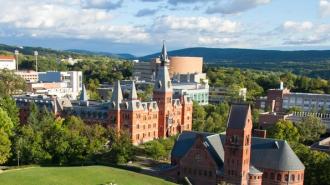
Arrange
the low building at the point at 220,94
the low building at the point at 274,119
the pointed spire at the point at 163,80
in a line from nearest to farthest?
the pointed spire at the point at 163,80
the low building at the point at 274,119
the low building at the point at 220,94

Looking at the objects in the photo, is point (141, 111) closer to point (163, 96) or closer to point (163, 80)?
point (163, 96)

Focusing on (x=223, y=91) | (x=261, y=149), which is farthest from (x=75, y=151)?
(x=223, y=91)

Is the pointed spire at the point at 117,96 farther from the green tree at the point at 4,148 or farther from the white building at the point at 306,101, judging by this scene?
the white building at the point at 306,101

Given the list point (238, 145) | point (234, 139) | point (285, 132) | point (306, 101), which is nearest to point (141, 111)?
point (285, 132)

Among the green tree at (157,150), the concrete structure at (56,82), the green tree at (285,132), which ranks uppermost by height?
the concrete structure at (56,82)

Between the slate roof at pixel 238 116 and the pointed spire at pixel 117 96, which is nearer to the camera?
the slate roof at pixel 238 116

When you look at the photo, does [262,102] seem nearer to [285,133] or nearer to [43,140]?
[285,133]

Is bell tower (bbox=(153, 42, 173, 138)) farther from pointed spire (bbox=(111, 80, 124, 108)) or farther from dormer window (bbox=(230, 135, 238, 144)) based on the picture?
dormer window (bbox=(230, 135, 238, 144))

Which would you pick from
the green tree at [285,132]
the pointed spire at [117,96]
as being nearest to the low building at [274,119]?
the green tree at [285,132]
